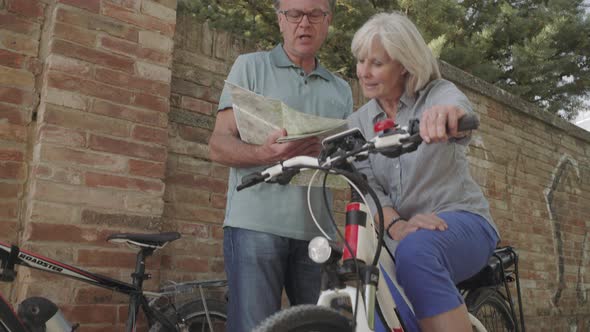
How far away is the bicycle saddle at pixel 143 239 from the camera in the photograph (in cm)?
263

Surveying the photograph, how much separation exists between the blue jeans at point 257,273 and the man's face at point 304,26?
32.2 inches

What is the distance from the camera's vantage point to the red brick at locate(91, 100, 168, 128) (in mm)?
2924

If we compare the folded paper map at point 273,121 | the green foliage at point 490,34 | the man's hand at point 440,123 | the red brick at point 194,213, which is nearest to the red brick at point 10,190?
the red brick at point 194,213

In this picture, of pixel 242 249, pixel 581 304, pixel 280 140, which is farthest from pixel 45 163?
pixel 581 304

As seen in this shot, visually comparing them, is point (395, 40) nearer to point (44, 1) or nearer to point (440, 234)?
point (440, 234)

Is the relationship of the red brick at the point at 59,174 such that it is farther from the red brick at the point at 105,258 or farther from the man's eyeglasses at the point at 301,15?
the man's eyeglasses at the point at 301,15

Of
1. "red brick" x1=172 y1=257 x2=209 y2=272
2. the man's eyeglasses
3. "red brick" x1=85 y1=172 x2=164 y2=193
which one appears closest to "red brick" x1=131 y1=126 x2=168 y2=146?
"red brick" x1=85 y1=172 x2=164 y2=193

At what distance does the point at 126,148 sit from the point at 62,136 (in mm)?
331

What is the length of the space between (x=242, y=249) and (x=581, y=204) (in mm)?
6268

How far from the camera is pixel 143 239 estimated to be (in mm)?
2674

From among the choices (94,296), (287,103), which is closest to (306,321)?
(287,103)

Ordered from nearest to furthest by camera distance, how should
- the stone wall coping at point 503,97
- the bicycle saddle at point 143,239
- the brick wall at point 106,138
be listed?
1. the bicycle saddle at point 143,239
2. the brick wall at point 106,138
3. the stone wall coping at point 503,97

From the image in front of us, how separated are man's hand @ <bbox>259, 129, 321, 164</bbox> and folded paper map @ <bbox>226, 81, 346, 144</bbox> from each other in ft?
0.14

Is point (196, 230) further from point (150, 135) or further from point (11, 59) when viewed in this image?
point (11, 59)
